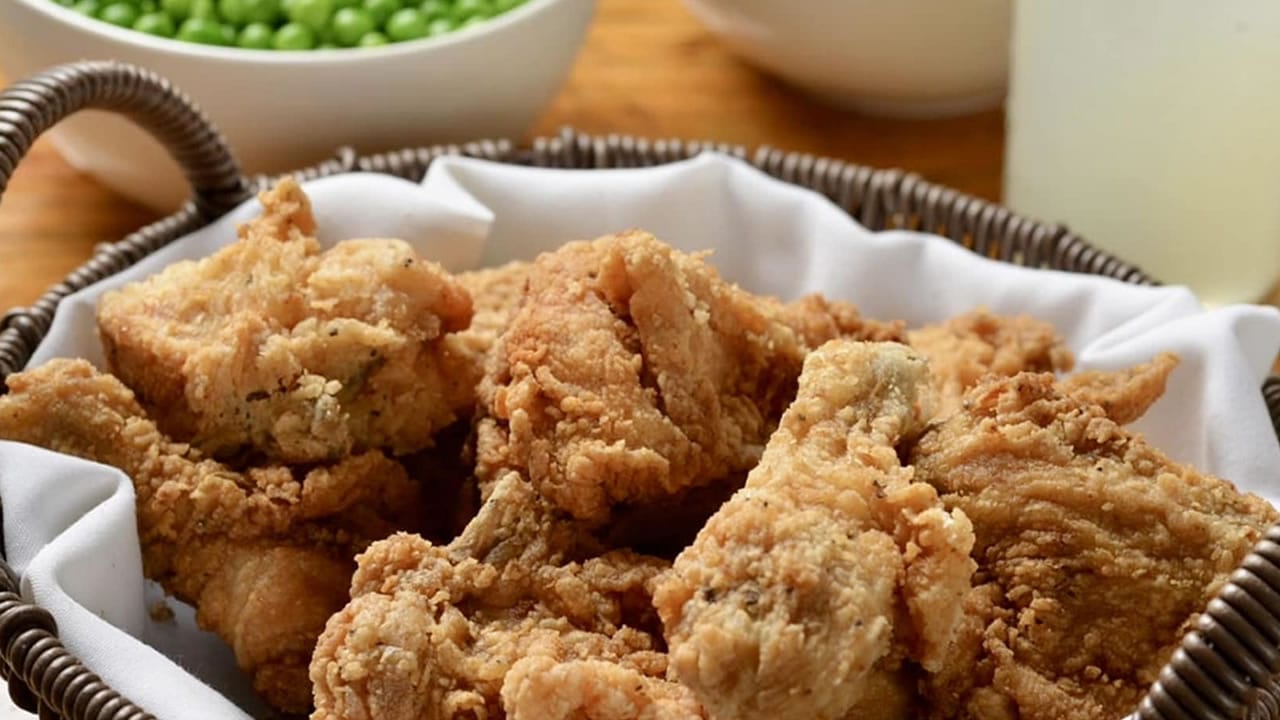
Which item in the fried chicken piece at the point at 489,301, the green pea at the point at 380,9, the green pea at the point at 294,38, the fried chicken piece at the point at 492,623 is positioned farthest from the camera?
the green pea at the point at 380,9

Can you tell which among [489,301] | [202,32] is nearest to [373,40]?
[202,32]

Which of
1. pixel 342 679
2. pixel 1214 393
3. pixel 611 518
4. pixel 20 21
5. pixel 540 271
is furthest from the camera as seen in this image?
pixel 20 21

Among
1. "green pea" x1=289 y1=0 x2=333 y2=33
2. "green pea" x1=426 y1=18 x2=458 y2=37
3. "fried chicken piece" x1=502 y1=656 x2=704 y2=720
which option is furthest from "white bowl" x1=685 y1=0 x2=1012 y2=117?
"fried chicken piece" x1=502 y1=656 x2=704 y2=720

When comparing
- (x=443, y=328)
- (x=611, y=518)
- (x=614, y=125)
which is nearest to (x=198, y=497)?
(x=443, y=328)

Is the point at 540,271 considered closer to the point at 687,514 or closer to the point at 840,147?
the point at 687,514

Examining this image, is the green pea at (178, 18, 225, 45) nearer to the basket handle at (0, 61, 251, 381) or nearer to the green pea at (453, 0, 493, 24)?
the green pea at (453, 0, 493, 24)

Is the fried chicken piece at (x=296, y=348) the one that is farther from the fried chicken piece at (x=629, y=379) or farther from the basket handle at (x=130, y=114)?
the basket handle at (x=130, y=114)

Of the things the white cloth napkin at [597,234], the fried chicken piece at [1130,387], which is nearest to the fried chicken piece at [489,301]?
the white cloth napkin at [597,234]
